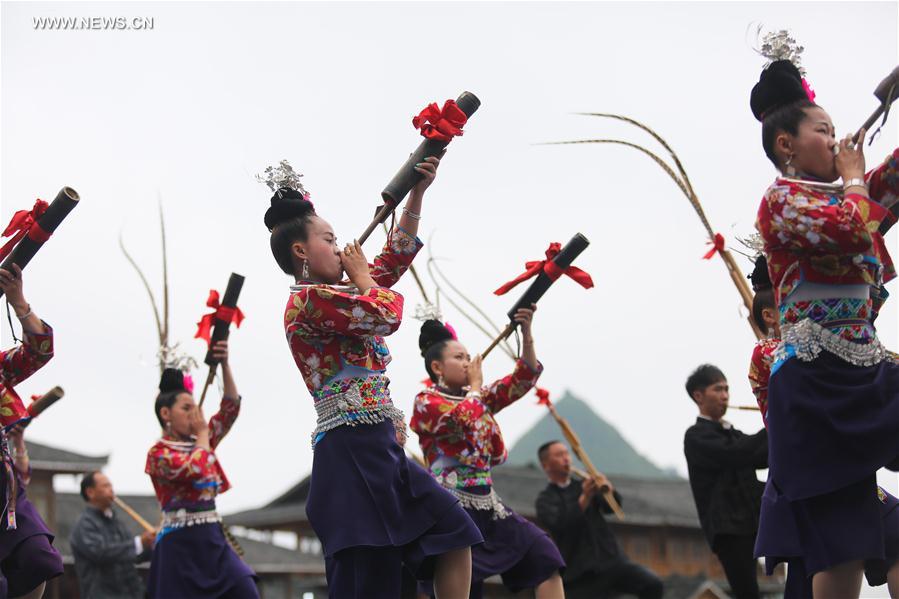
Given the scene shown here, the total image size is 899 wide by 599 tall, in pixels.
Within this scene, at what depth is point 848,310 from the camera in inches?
134

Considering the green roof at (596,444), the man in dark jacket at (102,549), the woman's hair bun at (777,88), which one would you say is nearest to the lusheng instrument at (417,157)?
the woman's hair bun at (777,88)

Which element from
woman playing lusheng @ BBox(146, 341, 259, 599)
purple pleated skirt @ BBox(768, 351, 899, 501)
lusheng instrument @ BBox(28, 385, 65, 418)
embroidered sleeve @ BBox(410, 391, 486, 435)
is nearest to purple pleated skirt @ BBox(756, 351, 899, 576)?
purple pleated skirt @ BBox(768, 351, 899, 501)

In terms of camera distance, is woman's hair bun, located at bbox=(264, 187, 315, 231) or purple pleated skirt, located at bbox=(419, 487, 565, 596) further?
purple pleated skirt, located at bbox=(419, 487, 565, 596)

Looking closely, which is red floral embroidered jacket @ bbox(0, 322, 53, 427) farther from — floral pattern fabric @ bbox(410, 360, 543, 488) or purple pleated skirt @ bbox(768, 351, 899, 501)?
purple pleated skirt @ bbox(768, 351, 899, 501)

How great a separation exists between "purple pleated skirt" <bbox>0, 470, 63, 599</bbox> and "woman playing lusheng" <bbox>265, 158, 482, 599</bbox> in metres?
1.53

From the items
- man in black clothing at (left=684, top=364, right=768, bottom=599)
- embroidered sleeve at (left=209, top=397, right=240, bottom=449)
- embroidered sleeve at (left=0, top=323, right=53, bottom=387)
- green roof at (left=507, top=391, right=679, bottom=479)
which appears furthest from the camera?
green roof at (left=507, top=391, right=679, bottom=479)

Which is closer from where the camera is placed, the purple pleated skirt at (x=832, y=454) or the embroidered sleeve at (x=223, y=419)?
the purple pleated skirt at (x=832, y=454)

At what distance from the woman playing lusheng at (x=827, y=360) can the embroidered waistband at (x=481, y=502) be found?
7.33 feet

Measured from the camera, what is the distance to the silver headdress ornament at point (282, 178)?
4.36 metres

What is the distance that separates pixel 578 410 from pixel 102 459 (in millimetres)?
31845

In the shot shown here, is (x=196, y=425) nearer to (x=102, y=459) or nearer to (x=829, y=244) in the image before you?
(x=829, y=244)

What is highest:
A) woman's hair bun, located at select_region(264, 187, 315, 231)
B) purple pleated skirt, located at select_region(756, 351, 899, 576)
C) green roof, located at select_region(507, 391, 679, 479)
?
green roof, located at select_region(507, 391, 679, 479)

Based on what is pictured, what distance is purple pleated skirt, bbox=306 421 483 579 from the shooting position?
3826 mm

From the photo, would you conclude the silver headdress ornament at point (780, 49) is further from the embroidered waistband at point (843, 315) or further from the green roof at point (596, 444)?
the green roof at point (596, 444)
